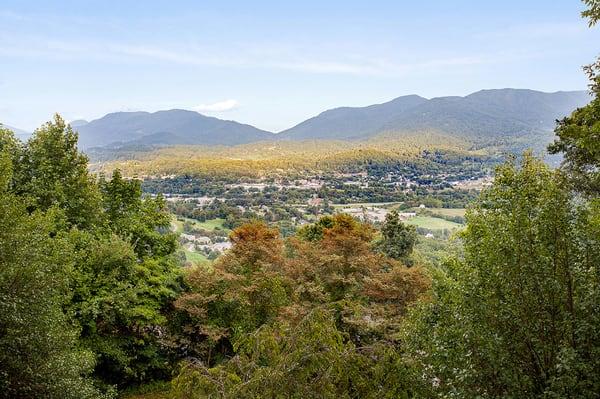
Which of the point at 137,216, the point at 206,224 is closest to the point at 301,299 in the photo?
the point at 137,216

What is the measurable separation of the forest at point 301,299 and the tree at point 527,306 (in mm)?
21

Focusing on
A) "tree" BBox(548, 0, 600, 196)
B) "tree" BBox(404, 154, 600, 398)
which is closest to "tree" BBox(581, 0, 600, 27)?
"tree" BBox(548, 0, 600, 196)

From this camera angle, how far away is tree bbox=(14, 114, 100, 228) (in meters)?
16.7

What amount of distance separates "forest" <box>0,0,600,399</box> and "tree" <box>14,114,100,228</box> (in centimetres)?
7

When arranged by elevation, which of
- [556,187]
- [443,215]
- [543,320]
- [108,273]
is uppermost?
[556,187]

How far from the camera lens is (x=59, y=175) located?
Answer: 17719mm

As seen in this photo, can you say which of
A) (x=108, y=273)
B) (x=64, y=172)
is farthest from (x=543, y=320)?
(x=64, y=172)

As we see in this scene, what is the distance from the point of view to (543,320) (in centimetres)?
562

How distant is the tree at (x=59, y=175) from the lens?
16.7 m

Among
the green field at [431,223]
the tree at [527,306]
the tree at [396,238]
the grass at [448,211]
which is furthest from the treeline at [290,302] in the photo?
the grass at [448,211]

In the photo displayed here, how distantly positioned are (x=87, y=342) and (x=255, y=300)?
5458mm

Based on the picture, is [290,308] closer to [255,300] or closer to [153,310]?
[255,300]

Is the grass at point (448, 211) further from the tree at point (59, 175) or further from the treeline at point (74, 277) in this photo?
the tree at point (59, 175)

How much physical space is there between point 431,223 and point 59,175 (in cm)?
5523
